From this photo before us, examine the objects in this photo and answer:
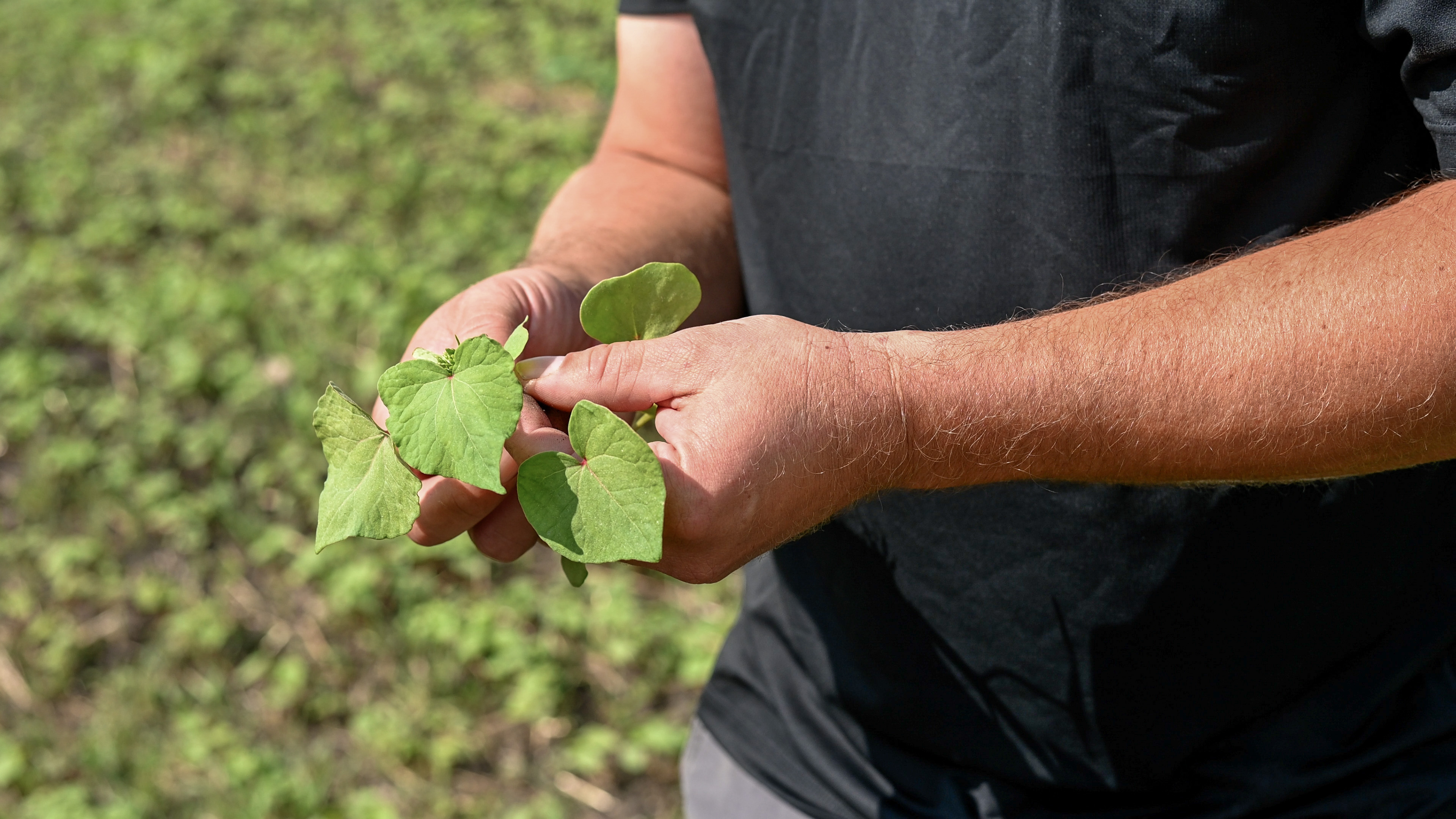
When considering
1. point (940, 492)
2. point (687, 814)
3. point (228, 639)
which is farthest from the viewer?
point (228, 639)

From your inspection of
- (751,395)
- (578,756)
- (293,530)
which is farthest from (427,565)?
(751,395)

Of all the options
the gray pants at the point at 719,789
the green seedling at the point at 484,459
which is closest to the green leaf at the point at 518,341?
the green seedling at the point at 484,459

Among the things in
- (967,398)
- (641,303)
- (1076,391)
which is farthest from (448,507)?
(1076,391)

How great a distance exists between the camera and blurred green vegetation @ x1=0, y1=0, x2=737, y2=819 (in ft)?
9.07

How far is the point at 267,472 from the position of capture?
3.45 metres

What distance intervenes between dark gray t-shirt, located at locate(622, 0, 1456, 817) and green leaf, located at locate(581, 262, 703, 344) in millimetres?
294

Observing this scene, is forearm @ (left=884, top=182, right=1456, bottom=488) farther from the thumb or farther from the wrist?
the thumb

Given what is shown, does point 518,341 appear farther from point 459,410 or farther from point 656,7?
point 656,7

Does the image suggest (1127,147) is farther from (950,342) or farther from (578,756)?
(578,756)

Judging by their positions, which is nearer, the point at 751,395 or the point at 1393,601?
the point at 751,395

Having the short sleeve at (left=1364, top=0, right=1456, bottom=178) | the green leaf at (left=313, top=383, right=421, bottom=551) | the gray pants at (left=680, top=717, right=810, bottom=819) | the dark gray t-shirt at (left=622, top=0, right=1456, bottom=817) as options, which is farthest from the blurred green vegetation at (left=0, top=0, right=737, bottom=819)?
the short sleeve at (left=1364, top=0, right=1456, bottom=178)

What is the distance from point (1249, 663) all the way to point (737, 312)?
975mm

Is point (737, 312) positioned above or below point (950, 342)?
below

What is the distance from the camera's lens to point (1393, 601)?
142 centimetres
